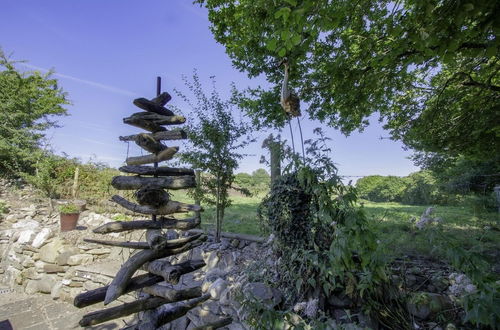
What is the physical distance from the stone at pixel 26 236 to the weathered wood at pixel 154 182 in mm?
5010

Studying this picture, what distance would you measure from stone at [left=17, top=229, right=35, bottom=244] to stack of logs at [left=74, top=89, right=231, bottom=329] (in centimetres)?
473

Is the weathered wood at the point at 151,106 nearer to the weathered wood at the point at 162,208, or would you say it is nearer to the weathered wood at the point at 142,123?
the weathered wood at the point at 142,123

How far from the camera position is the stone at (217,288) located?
2864 millimetres

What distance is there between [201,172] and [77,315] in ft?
9.99

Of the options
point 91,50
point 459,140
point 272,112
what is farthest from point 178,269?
point 459,140

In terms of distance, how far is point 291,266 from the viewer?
8.36 feet

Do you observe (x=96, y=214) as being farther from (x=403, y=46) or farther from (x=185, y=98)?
(x=403, y=46)

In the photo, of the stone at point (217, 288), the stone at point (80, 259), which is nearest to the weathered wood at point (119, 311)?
the stone at point (217, 288)

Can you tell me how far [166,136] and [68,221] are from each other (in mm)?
4771

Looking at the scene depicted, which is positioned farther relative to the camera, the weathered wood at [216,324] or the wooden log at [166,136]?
the weathered wood at [216,324]

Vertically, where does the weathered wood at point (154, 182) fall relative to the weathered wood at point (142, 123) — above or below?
below

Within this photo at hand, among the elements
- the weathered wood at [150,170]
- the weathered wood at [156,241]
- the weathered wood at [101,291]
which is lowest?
the weathered wood at [101,291]

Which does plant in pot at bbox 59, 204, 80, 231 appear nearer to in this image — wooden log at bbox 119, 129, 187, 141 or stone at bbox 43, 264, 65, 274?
stone at bbox 43, 264, 65, 274

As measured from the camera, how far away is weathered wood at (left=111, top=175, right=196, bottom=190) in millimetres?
2010
